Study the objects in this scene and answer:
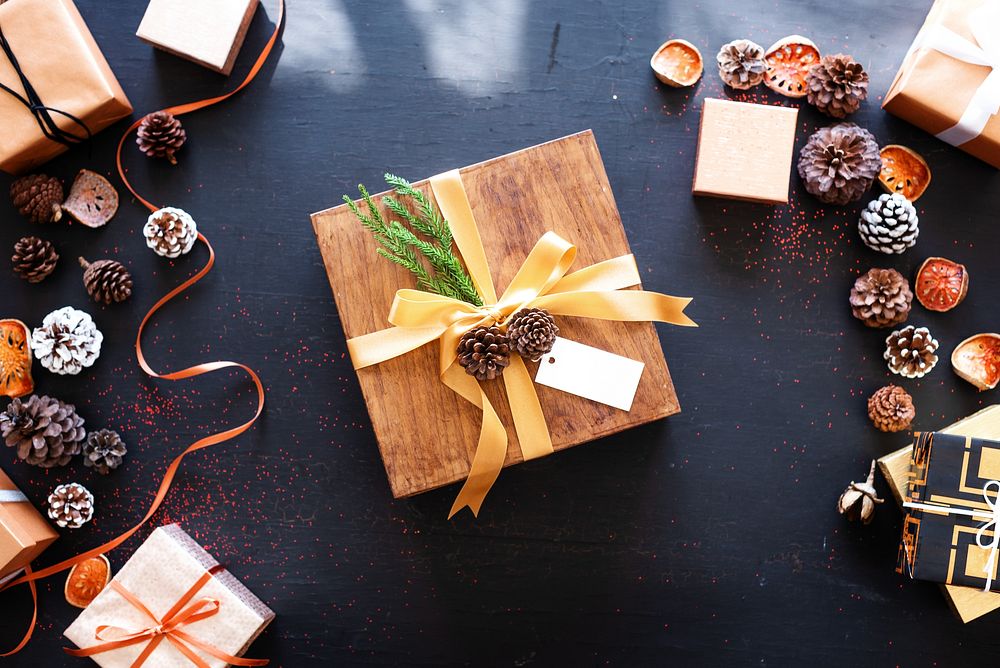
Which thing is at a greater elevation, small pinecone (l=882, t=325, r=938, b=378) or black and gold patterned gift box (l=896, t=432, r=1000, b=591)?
small pinecone (l=882, t=325, r=938, b=378)

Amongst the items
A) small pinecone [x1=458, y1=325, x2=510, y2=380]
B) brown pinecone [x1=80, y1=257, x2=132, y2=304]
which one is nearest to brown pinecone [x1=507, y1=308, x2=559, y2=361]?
small pinecone [x1=458, y1=325, x2=510, y2=380]

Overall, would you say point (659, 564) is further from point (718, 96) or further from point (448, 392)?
point (718, 96)

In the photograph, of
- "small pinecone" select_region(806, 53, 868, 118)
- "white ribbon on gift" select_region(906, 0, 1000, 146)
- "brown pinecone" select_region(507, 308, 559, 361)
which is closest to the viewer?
"brown pinecone" select_region(507, 308, 559, 361)

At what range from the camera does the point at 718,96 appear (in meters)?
1.45

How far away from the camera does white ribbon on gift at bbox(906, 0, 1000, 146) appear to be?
129 centimetres

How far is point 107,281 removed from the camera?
53.7 inches

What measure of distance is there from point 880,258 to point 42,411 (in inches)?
68.2

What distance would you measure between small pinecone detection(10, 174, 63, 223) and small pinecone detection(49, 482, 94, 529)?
56 centimetres

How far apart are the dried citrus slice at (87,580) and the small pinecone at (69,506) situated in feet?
0.28

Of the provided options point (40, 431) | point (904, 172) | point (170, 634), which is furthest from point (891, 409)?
point (40, 431)

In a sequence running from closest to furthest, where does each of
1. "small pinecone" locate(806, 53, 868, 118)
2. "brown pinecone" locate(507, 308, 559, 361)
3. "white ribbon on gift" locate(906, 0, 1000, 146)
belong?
"brown pinecone" locate(507, 308, 559, 361), "white ribbon on gift" locate(906, 0, 1000, 146), "small pinecone" locate(806, 53, 868, 118)

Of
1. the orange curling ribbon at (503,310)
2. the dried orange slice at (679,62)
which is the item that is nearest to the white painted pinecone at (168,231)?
the orange curling ribbon at (503,310)

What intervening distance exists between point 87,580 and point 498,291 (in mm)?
1020

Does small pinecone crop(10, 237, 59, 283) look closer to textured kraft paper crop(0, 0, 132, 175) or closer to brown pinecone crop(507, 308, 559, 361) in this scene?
textured kraft paper crop(0, 0, 132, 175)
